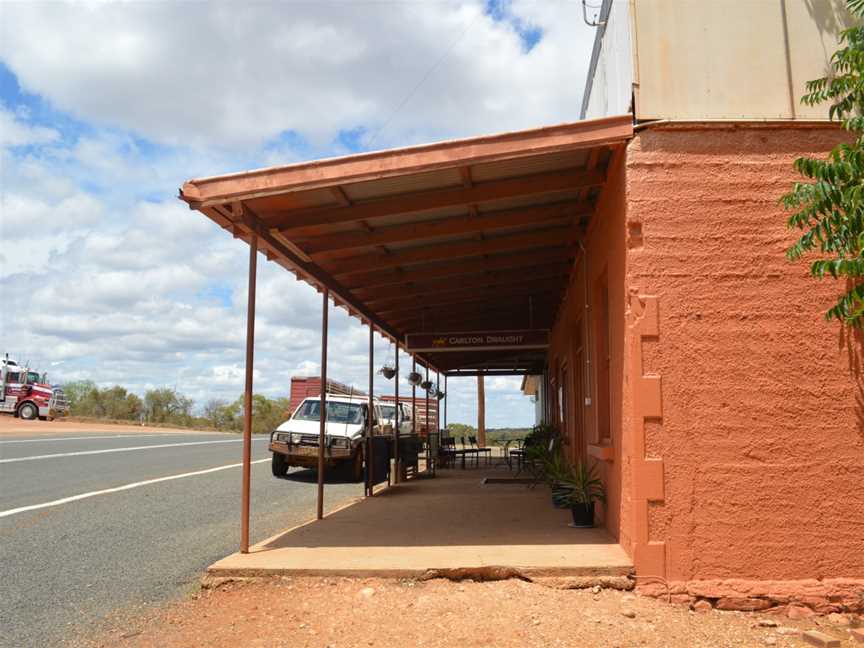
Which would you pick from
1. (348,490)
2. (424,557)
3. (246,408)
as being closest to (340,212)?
(246,408)

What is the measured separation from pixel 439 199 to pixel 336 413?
10.5 meters

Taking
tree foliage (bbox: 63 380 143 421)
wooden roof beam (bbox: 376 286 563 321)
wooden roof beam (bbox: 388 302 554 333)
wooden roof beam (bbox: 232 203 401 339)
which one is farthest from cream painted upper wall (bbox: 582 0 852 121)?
tree foliage (bbox: 63 380 143 421)

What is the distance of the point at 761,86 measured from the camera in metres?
6.12

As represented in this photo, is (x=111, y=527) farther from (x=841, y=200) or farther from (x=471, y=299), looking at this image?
(x=841, y=200)

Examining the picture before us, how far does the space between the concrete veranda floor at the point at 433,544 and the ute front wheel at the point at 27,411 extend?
32802 mm

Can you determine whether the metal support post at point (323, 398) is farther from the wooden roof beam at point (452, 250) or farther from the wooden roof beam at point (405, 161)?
the wooden roof beam at point (405, 161)

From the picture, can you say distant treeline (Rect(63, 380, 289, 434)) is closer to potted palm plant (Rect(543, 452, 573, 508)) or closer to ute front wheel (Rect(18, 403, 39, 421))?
ute front wheel (Rect(18, 403, 39, 421))

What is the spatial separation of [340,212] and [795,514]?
14.9ft

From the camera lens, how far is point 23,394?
124ft

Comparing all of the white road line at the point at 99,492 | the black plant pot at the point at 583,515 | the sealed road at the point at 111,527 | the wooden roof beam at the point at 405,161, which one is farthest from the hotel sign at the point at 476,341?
the wooden roof beam at the point at 405,161

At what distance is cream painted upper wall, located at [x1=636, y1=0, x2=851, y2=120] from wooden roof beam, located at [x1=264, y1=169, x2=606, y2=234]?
1.18 m

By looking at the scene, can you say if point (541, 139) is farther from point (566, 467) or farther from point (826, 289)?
point (566, 467)

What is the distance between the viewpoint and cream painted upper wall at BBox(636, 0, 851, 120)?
20.0ft

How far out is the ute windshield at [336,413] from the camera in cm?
1691
